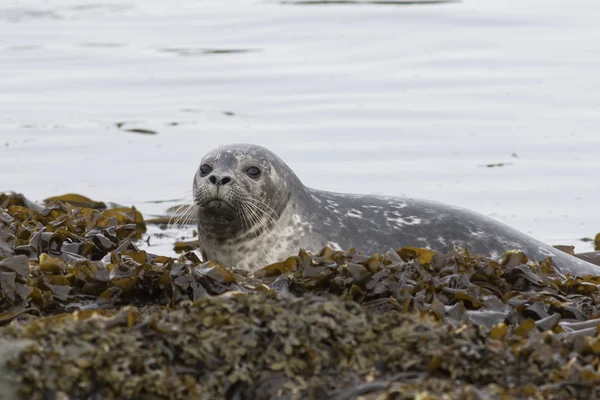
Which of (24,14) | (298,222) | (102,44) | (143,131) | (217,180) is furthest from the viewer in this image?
(24,14)

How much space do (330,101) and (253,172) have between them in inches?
261

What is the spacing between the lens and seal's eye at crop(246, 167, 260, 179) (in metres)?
6.24

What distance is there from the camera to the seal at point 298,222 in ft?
20.0

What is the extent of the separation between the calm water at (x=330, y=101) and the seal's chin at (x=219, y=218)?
2.98m

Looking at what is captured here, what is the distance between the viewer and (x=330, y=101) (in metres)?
12.8

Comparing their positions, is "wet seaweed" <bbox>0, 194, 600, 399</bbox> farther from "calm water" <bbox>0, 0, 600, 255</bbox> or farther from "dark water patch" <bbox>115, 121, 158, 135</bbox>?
"dark water patch" <bbox>115, 121, 158, 135</bbox>

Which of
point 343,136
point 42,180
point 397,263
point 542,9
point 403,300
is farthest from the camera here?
point 542,9

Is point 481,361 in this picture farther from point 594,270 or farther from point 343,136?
point 343,136

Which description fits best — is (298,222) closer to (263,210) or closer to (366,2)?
(263,210)

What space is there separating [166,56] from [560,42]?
5.42m

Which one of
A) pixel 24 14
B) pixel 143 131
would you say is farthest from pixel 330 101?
pixel 24 14

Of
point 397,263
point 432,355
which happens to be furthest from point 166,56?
point 432,355

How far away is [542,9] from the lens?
1925 cm

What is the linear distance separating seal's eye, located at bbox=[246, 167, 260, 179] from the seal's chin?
0.27m
